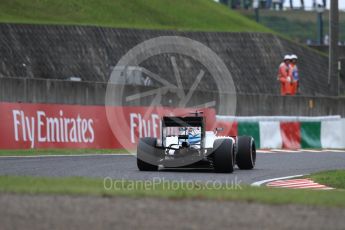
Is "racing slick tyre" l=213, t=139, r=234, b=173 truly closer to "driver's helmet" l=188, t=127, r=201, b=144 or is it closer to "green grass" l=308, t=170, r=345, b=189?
"driver's helmet" l=188, t=127, r=201, b=144

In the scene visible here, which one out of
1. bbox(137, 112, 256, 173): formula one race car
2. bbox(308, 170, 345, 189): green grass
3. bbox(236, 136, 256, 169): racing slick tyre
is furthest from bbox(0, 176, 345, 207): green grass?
bbox(236, 136, 256, 169): racing slick tyre

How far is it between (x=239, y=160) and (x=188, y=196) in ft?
27.5

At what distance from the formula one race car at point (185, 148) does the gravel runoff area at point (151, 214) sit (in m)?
6.98

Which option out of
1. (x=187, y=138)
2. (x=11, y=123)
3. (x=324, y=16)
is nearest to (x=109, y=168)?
(x=187, y=138)

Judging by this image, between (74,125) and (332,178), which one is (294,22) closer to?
(74,125)

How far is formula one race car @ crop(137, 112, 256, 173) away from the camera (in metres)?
20.3

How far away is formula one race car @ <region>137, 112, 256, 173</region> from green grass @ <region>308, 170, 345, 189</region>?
5.32ft

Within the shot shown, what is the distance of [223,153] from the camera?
20.2 meters

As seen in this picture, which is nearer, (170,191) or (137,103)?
(170,191)

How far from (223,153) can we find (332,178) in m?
2.00

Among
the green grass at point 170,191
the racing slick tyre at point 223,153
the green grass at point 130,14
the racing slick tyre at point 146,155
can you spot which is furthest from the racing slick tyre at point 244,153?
the green grass at point 130,14

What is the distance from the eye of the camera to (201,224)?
447 inches

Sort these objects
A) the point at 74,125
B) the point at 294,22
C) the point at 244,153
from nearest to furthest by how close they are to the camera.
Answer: the point at 244,153
the point at 74,125
the point at 294,22

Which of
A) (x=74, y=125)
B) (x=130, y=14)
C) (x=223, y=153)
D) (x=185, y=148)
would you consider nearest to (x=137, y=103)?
(x=74, y=125)
